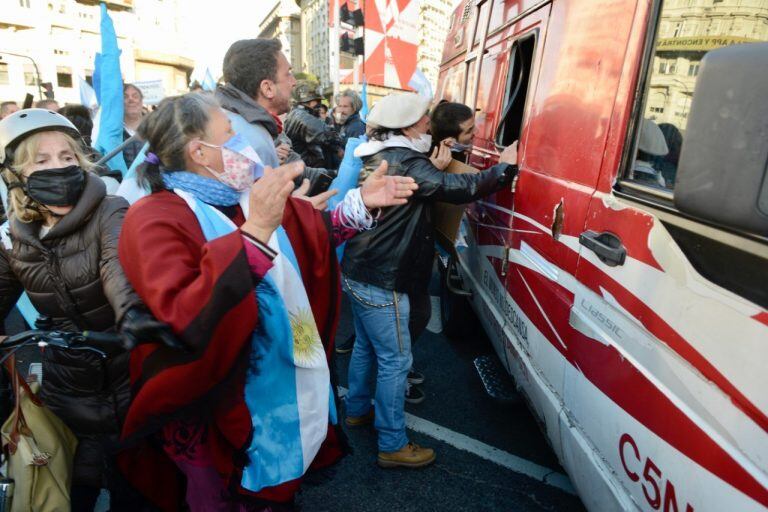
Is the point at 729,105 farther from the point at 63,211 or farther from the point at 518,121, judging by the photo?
the point at 518,121

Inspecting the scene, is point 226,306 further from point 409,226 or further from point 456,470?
point 456,470

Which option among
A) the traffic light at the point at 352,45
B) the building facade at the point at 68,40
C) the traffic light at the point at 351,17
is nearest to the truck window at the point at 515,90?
the traffic light at the point at 352,45

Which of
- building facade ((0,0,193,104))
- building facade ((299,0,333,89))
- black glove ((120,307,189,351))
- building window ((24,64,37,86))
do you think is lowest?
black glove ((120,307,189,351))

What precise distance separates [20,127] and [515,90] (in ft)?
8.59

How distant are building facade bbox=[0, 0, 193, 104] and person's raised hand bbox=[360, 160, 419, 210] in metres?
34.6

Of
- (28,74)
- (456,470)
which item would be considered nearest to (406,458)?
(456,470)

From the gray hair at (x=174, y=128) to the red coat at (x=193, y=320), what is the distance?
11 centimetres

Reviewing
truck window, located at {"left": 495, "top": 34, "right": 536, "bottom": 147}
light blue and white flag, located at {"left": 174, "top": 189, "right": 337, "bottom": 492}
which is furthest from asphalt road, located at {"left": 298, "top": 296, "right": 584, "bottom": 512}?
truck window, located at {"left": 495, "top": 34, "right": 536, "bottom": 147}

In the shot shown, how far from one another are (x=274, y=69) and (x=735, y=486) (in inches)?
92.5

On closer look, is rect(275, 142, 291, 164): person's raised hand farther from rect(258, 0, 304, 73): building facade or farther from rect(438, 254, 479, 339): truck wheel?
rect(258, 0, 304, 73): building facade

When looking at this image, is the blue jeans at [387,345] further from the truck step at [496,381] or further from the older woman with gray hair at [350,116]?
the older woman with gray hair at [350,116]

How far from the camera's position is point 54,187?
1.62 m

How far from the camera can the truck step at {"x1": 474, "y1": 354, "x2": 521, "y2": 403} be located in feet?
8.94

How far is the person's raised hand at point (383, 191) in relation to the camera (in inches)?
74.9
